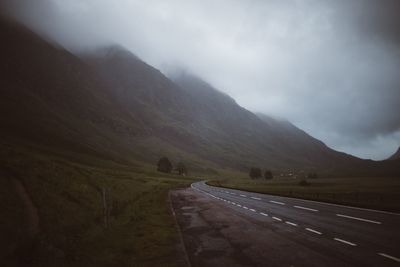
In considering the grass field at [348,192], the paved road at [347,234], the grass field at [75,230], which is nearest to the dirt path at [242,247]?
the paved road at [347,234]

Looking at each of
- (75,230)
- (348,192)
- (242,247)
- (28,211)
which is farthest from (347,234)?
(348,192)

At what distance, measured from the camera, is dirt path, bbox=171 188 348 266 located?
40.7 ft

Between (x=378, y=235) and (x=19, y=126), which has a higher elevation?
(x=19, y=126)

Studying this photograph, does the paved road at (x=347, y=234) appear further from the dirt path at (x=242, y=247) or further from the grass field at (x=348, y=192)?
the grass field at (x=348, y=192)

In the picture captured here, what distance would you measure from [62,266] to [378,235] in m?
12.6

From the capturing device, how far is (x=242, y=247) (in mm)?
14969

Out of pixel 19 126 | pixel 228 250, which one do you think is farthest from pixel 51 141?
pixel 228 250

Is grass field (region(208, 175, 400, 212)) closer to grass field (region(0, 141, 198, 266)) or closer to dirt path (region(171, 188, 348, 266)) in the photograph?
dirt path (region(171, 188, 348, 266))

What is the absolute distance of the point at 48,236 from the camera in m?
15.7

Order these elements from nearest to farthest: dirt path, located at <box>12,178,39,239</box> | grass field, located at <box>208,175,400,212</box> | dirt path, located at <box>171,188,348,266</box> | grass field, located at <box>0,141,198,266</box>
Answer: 1. dirt path, located at <box>171,188,348,266</box>
2. grass field, located at <box>0,141,198,266</box>
3. dirt path, located at <box>12,178,39,239</box>
4. grass field, located at <box>208,175,400,212</box>

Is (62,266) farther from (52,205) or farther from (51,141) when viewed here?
(51,141)

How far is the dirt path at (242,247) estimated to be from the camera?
12.4 meters

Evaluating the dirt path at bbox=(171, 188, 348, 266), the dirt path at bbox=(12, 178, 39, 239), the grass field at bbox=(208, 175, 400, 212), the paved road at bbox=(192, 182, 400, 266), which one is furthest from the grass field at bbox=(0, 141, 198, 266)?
the grass field at bbox=(208, 175, 400, 212)

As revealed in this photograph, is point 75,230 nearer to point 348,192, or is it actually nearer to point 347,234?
point 347,234
